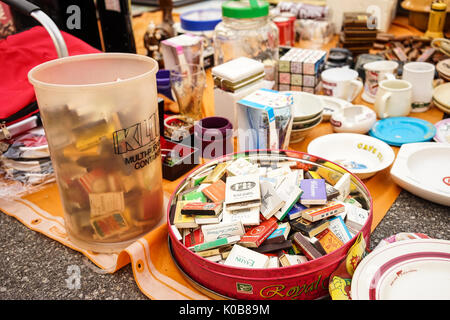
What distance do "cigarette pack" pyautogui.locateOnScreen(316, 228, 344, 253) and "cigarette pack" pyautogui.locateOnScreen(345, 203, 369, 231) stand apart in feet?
0.12

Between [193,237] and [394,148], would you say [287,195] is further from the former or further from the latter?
[394,148]

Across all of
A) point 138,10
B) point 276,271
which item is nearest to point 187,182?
point 276,271

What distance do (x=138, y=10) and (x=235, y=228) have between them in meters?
1.78

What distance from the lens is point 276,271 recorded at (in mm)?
488

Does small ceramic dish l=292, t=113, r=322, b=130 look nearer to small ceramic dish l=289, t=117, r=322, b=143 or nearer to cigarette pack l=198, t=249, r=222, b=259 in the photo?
small ceramic dish l=289, t=117, r=322, b=143

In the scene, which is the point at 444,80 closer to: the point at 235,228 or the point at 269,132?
the point at 269,132

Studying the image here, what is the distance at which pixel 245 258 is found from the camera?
1.71 feet

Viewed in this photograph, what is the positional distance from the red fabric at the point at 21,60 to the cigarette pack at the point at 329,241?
0.63 metres

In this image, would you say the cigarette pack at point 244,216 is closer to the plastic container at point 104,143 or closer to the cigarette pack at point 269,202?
the cigarette pack at point 269,202

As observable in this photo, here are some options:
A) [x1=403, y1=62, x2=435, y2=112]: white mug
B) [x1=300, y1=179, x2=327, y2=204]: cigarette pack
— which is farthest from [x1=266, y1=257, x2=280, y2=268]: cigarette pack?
[x1=403, y1=62, x2=435, y2=112]: white mug

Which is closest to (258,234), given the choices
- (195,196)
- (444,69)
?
(195,196)

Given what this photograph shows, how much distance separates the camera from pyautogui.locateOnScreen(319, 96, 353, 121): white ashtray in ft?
3.23

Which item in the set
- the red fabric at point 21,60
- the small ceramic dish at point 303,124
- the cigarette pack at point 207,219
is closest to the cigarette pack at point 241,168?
the cigarette pack at point 207,219

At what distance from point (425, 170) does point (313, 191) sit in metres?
0.31
